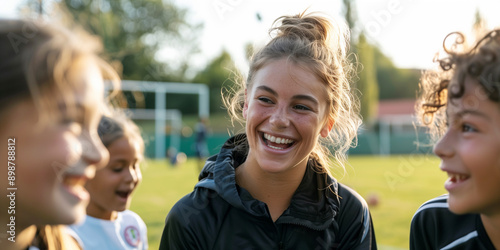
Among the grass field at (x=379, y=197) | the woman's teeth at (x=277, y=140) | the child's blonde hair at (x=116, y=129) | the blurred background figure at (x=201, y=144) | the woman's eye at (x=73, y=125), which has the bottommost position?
the blurred background figure at (x=201, y=144)

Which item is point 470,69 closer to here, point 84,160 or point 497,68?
point 497,68

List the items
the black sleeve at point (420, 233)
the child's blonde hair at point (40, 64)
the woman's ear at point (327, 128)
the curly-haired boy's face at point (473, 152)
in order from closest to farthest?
1. the child's blonde hair at point (40, 64)
2. the curly-haired boy's face at point (473, 152)
3. the black sleeve at point (420, 233)
4. the woman's ear at point (327, 128)

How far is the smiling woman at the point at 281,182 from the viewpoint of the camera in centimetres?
239

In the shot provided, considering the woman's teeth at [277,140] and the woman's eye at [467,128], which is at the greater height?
the woman's eye at [467,128]

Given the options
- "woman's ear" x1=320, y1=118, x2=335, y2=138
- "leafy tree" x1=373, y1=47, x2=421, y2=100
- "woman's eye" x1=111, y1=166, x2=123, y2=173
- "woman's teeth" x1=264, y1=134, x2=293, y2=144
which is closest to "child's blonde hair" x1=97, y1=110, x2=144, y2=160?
"woman's eye" x1=111, y1=166, x2=123, y2=173

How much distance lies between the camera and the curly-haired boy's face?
5.85 ft

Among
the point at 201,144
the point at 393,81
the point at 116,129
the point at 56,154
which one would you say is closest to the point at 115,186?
the point at 116,129

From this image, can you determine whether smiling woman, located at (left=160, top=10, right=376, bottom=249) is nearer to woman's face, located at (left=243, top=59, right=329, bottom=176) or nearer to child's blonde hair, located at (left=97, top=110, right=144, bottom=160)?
woman's face, located at (left=243, top=59, right=329, bottom=176)

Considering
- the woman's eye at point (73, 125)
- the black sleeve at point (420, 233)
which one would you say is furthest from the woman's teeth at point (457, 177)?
the woman's eye at point (73, 125)

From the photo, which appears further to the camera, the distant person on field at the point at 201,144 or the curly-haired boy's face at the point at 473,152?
the distant person on field at the point at 201,144

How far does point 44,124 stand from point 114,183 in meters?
1.58

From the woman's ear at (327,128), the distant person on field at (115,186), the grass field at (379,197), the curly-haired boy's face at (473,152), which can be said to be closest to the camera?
the curly-haired boy's face at (473,152)

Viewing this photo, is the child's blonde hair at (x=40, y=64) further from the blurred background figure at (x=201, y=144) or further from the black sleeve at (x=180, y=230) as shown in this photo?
the blurred background figure at (x=201, y=144)

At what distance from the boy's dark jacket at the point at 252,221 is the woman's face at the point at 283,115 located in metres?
0.19
